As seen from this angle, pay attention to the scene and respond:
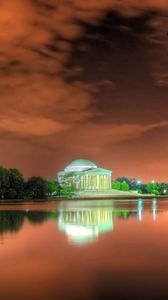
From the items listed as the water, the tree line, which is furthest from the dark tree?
the water

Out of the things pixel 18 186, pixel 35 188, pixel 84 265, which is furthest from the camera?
→ pixel 35 188

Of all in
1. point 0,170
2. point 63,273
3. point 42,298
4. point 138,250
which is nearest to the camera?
point 42,298

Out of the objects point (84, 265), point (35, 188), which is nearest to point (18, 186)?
point (35, 188)

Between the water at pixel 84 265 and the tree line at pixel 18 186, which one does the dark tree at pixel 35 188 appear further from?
the water at pixel 84 265

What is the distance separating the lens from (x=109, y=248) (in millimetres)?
22625

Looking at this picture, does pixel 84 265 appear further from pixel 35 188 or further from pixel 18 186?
pixel 35 188

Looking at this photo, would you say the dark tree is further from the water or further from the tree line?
the water

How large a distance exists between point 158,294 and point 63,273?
4013 millimetres

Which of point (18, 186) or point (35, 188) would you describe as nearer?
point (18, 186)

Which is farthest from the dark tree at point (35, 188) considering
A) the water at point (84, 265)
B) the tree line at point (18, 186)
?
the water at point (84, 265)

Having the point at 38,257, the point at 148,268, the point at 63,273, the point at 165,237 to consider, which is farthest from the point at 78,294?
the point at 165,237

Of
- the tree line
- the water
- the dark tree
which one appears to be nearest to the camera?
the water

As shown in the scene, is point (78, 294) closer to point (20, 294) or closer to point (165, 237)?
point (20, 294)

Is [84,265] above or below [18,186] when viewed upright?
below
